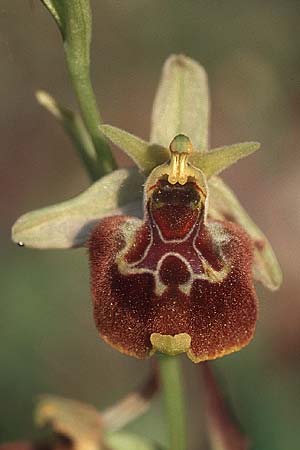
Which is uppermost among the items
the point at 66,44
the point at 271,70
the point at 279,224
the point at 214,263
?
the point at 271,70

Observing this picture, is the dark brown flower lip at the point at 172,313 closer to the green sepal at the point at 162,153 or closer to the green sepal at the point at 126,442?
the green sepal at the point at 162,153

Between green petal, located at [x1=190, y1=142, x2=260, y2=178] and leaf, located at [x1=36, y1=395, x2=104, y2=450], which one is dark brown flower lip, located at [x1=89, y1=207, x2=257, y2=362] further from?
→ leaf, located at [x1=36, y1=395, x2=104, y2=450]

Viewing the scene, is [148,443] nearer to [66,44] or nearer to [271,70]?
[66,44]

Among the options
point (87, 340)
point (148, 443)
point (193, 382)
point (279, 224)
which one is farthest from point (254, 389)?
point (279, 224)

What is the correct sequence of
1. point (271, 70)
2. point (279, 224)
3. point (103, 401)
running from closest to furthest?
point (103, 401), point (279, 224), point (271, 70)

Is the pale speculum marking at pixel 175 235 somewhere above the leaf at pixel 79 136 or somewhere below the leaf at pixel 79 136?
below

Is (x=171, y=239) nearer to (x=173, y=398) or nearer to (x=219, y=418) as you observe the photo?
(x=173, y=398)

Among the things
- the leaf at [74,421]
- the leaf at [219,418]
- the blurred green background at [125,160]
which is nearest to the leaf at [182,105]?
the leaf at [219,418]
